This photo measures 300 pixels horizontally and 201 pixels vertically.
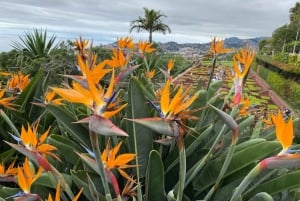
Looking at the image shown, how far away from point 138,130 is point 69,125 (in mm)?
247

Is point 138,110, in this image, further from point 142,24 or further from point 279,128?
point 142,24

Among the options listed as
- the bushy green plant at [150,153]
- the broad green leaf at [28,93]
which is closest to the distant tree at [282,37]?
the broad green leaf at [28,93]

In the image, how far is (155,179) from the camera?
37.4 inches

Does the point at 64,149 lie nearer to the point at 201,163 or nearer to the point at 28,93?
the point at 201,163

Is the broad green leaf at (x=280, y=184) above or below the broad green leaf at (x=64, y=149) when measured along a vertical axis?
below

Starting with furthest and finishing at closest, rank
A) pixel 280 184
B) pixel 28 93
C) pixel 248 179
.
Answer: pixel 28 93
pixel 280 184
pixel 248 179

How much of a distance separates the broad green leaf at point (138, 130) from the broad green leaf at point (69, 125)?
6.0 inches

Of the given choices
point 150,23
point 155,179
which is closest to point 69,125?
point 155,179

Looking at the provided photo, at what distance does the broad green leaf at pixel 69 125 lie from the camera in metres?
1.18

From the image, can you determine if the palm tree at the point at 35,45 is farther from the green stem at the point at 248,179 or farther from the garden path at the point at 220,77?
the green stem at the point at 248,179

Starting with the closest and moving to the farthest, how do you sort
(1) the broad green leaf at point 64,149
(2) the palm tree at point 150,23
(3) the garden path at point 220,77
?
1. (1) the broad green leaf at point 64,149
2. (3) the garden path at point 220,77
3. (2) the palm tree at point 150,23

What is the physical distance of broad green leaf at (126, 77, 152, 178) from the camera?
3.47ft

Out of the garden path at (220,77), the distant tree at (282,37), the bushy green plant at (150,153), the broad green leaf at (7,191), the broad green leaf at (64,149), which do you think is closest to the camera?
the bushy green plant at (150,153)

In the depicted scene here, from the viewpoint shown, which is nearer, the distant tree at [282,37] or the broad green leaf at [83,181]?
the broad green leaf at [83,181]
